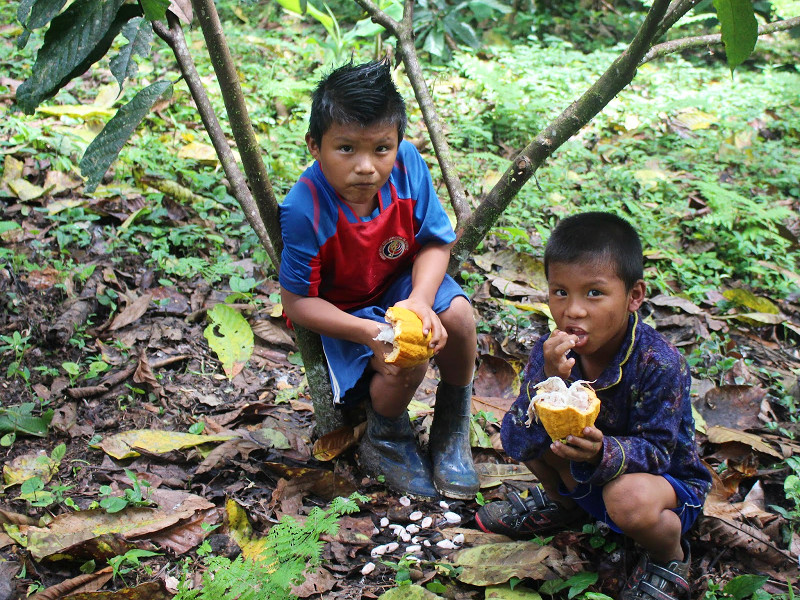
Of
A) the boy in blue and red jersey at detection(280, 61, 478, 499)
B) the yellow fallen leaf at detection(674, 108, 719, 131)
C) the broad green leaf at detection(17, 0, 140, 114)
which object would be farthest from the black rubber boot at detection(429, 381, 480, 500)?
the yellow fallen leaf at detection(674, 108, 719, 131)

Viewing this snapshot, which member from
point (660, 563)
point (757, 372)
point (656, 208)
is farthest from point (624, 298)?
point (656, 208)

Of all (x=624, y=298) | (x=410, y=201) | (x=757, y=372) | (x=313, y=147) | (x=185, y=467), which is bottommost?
(x=185, y=467)

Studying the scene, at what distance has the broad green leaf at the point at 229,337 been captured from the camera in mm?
2973

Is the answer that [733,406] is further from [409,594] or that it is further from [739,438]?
[409,594]

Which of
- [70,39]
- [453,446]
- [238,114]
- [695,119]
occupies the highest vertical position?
[695,119]

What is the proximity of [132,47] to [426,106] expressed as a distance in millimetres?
1045

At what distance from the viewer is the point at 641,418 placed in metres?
1.92

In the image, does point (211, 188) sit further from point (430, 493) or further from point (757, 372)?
point (757, 372)

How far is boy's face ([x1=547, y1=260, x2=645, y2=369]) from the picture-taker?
1870 mm

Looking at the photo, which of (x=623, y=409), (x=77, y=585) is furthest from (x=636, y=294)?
(x=77, y=585)

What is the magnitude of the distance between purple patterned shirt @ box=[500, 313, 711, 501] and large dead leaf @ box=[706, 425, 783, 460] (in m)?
0.61

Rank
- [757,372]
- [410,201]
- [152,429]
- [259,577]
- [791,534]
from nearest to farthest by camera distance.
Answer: [259,577] < [791,534] < [410,201] < [152,429] < [757,372]

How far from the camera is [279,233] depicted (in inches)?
88.5

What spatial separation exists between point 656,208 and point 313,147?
9.54 feet
